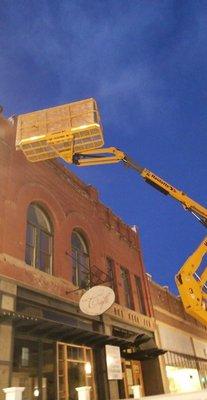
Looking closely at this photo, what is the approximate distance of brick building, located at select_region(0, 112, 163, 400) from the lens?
11.1 metres

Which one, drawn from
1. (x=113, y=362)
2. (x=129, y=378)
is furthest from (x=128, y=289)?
(x=113, y=362)

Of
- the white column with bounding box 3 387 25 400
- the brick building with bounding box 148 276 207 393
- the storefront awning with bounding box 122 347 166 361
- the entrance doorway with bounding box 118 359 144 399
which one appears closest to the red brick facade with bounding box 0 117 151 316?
the brick building with bounding box 148 276 207 393

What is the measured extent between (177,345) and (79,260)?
35.2 feet

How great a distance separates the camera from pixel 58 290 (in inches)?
522

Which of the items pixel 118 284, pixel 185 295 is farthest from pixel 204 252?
pixel 118 284

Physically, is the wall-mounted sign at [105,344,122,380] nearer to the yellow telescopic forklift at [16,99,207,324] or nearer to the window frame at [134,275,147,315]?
the window frame at [134,275,147,315]

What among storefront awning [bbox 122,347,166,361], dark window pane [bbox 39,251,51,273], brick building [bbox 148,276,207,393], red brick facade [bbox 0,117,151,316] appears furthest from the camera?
brick building [bbox 148,276,207,393]

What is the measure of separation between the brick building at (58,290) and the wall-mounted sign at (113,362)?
197mm

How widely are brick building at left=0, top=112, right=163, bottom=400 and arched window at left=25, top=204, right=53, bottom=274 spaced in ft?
0.13

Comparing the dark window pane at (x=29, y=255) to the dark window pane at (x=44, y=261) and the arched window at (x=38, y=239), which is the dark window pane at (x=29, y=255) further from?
the dark window pane at (x=44, y=261)

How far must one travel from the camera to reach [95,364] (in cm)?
1404

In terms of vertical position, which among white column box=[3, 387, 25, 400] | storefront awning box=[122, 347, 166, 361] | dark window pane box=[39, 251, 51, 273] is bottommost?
white column box=[3, 387, 25, 400]

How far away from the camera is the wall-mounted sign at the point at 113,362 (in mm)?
13891

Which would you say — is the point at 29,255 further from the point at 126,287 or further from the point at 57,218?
the point at 126,287
